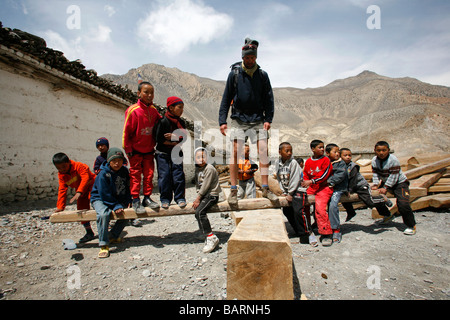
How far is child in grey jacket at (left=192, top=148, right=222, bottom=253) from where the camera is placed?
140 inches

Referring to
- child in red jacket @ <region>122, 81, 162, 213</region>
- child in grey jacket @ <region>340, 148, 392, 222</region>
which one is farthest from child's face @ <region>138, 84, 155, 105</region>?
child in grey jacket @ <region>340, 148, 392, 222</region>

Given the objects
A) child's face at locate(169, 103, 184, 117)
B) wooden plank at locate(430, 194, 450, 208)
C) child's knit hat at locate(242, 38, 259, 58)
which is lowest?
wooden plank at locate(430, 194, 450, 208)

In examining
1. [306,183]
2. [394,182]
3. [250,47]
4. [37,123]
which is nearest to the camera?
[250,47]

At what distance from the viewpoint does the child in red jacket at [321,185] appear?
3.74 meters

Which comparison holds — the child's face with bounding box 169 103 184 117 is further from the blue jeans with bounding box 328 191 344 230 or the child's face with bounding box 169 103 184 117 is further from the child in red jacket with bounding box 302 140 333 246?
the blue jeans with bounding box 328 191 344 230

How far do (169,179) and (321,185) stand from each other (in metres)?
2.64

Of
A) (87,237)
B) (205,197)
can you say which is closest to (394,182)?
(205,197)

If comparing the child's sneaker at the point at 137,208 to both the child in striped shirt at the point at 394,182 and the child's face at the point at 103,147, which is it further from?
the child in striped shirt at the point at 394,182

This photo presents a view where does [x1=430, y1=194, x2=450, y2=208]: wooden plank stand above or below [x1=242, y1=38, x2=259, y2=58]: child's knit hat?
below

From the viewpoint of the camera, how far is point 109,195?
3.68 m

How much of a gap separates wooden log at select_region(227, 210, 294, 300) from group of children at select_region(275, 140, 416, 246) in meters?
1.88

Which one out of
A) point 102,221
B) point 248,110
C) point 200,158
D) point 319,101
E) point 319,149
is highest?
point 319,101

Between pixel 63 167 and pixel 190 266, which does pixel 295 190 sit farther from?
pixel 63 167
